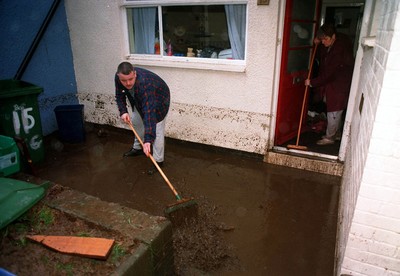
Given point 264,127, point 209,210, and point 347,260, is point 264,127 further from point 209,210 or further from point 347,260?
point 347,260

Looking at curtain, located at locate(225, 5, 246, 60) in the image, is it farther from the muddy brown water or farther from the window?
the muddy brown water

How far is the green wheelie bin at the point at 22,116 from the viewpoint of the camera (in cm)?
432

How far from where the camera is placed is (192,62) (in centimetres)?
504

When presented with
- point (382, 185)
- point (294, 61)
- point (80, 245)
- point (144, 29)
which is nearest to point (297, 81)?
point (294, 61)

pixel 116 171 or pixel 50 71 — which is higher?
pixel 50 71

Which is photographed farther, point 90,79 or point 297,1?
point 90,79

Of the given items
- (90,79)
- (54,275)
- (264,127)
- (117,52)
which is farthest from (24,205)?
(90,79)

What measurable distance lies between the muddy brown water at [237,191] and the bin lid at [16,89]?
1253 millimetres

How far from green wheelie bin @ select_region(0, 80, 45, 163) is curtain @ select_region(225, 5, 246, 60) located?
3.20 m

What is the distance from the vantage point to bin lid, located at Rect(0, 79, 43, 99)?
427 cm

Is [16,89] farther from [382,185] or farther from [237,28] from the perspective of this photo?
[382,185]

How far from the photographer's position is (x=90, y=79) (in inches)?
245

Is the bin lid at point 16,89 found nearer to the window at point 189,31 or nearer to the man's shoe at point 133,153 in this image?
the man's shoe at point 133,153

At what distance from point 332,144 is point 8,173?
4875 millimetres
